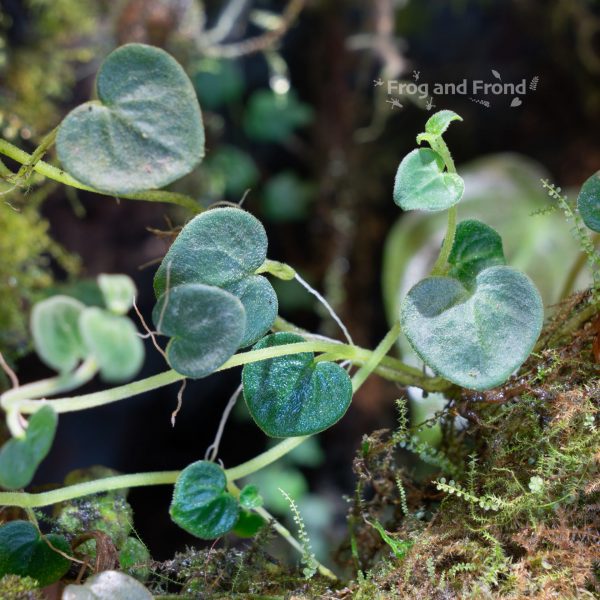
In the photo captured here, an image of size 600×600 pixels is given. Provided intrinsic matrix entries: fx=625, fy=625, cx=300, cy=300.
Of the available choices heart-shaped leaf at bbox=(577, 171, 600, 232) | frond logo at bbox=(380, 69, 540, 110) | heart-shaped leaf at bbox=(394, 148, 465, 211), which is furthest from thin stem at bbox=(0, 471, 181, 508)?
frond logo at bbox=(380, 69, 540, 110)

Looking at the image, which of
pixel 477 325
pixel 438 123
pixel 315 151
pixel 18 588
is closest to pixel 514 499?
pixel 477 325

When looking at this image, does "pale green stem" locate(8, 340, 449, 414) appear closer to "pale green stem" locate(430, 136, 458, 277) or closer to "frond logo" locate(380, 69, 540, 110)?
"pale green stem" locate(430, 136, 458, 277)

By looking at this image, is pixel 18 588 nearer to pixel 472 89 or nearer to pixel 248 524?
pixel 248 524

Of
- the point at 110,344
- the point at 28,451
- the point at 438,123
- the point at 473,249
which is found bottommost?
the point at 28,451

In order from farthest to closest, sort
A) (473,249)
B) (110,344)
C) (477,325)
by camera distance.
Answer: (473,249) → (477,325) → (110,344)

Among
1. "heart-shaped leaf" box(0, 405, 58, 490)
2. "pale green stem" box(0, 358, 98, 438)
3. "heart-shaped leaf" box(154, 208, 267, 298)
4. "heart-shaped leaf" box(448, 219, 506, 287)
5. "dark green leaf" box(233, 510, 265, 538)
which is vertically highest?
"heart-shaped leaf" box(448, 219, 506, 287)

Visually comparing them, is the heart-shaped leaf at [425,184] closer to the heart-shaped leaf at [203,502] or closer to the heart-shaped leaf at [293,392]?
the heart-shaped leaf at [293,392]

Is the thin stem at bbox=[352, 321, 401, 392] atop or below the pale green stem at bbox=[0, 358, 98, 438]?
atop

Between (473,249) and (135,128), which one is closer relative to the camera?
(135,128)
